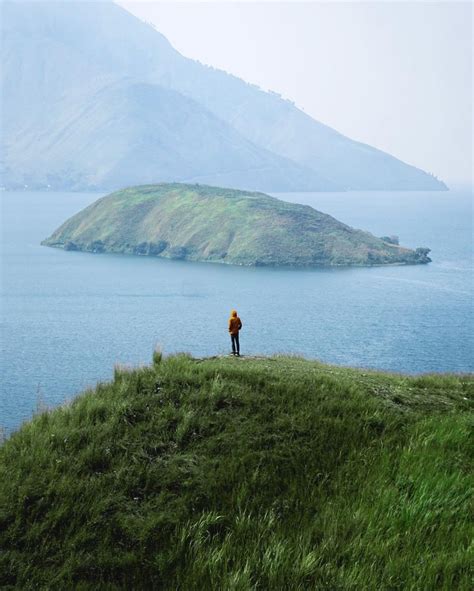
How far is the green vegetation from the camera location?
10.2 metres

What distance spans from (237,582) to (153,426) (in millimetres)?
5042


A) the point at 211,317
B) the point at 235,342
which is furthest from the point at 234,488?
the point at 211,317

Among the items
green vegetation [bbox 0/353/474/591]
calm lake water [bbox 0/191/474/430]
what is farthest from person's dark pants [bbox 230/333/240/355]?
calm lake water [bbox 0/191/474/430]

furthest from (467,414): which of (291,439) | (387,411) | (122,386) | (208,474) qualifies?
(122,386)

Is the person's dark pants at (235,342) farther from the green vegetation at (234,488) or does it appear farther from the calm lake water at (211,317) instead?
the calm lake water at (211,317)

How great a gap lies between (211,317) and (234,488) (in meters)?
110

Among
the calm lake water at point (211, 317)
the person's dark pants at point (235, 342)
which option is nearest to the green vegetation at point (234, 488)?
the person's dark pants at point (235, 342)

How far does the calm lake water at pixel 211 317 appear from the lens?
287 ft

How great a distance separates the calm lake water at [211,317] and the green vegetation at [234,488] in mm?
46271

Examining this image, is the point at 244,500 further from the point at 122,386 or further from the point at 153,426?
the point at 122,386

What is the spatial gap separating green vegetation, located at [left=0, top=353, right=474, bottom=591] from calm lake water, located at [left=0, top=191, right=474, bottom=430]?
1822 inches

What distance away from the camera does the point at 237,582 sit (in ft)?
31.7

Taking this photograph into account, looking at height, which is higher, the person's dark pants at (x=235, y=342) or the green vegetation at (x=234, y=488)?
the person's dark pants at (x=235, y=342)

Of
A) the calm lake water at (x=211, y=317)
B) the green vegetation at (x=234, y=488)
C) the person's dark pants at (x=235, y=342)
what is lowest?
the calm lake water at (x=211, y=317)
